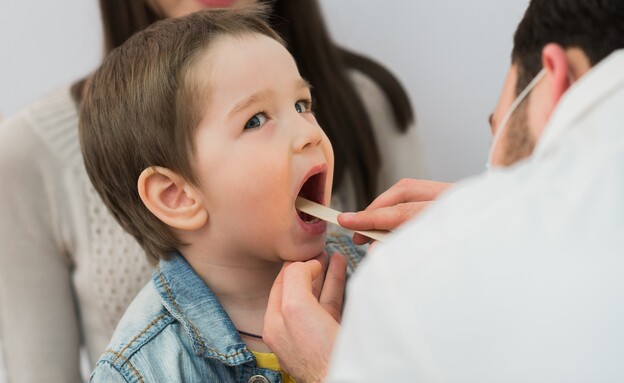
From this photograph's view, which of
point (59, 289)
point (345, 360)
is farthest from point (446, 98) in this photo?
point (345, 360)

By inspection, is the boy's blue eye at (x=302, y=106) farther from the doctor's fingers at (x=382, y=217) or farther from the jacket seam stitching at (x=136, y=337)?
the jacket seam stitching at (x=136, y=337)

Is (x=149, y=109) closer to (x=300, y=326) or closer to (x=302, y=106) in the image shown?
(x=302, y=106)

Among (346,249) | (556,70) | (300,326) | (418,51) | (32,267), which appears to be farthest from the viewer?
(418,51)

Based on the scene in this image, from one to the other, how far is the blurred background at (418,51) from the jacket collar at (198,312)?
815 millimetres

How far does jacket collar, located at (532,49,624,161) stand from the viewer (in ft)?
2.23

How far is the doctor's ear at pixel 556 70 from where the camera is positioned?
0.77 metres

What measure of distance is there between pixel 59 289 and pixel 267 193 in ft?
2.09

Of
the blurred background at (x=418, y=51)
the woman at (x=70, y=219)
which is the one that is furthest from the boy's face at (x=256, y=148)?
the blurred background at (x=418, y=51)

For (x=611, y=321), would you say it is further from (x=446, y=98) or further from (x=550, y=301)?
(x=446, y=98)

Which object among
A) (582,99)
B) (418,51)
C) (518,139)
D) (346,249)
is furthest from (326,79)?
(582,99)

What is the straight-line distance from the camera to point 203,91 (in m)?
1.02

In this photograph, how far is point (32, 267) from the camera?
4.94ft

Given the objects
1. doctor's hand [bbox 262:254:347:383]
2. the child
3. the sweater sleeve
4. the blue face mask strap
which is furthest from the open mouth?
the sweater sleeve

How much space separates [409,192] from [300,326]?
0.27 meters
